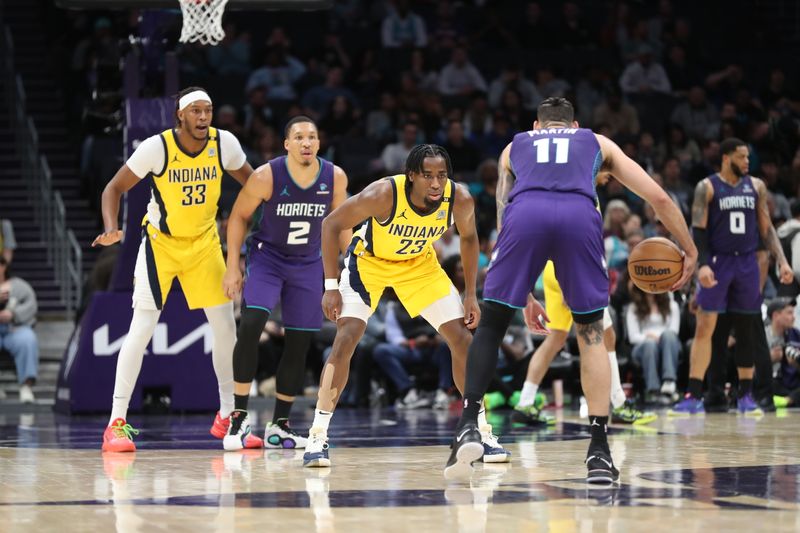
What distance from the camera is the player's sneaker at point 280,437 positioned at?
26.7ft

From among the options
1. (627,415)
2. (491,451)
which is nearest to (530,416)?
(627,415)

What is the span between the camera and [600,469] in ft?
19.6

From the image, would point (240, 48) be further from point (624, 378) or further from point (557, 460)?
point (557, 460)

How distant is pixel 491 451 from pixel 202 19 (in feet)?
15.3

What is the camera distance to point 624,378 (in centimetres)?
1270

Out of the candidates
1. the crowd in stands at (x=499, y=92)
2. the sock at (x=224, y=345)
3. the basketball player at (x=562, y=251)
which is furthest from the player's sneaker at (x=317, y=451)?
the crowd in stands at (x=499, y=92)

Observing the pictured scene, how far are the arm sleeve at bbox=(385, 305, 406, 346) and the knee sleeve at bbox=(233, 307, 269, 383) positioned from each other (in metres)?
4.85

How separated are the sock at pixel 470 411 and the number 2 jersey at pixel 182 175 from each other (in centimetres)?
269

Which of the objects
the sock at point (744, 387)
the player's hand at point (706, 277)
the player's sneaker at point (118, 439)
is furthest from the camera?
the sock at point (744, 387)

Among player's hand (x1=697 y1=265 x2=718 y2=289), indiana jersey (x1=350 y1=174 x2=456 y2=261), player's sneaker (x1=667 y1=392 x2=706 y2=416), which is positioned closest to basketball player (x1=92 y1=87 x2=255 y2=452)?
indiana jersey (x1=350 y1=174 x2=456 y2=261)

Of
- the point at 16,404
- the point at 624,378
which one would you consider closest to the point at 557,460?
the point at 624,378

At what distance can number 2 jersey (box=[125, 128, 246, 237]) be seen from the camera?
818cm

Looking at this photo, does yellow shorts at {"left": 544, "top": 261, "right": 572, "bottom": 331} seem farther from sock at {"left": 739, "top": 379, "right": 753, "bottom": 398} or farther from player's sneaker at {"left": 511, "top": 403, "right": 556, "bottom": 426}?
sock at {"left": 739, "top": 379, "right": 753, "bottom": 398}

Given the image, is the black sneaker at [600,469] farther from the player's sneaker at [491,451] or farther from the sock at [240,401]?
the sock at [240,401]
